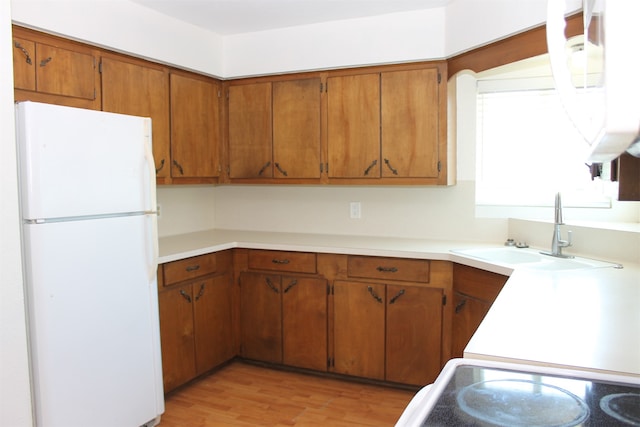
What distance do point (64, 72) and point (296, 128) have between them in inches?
56.8

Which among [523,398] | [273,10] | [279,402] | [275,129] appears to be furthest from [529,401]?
[275,129]

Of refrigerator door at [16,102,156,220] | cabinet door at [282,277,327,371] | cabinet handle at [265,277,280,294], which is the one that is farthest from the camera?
cabinet handle at [265,277,280,294]

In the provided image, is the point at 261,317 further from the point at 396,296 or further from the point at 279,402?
the point at 396,296

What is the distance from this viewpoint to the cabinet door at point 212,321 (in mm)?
3096

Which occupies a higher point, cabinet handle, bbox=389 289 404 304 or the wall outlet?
the wall outlet

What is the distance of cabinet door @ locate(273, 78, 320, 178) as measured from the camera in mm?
3352

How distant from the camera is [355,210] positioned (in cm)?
360

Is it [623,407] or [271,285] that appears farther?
[271,285]

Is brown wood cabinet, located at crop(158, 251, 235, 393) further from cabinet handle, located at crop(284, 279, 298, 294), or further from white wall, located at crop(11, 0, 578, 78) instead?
white wall, located at crop(11, 0, 578, 78)

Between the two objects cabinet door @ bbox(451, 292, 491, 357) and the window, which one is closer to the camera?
cabinet door @ bbox(451, 292, 491, 357)

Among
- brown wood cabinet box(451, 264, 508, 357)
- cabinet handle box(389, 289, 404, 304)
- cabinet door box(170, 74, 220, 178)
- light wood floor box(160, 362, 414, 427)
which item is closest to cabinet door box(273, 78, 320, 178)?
cabinet door box(170, 74, 220, 178)

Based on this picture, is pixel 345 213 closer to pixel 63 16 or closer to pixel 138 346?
pixel 138 346

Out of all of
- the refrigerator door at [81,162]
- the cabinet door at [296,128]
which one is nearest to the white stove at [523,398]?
the refrigerator door at [81,162]

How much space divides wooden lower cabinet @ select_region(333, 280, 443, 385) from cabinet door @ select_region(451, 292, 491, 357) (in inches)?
3.6
